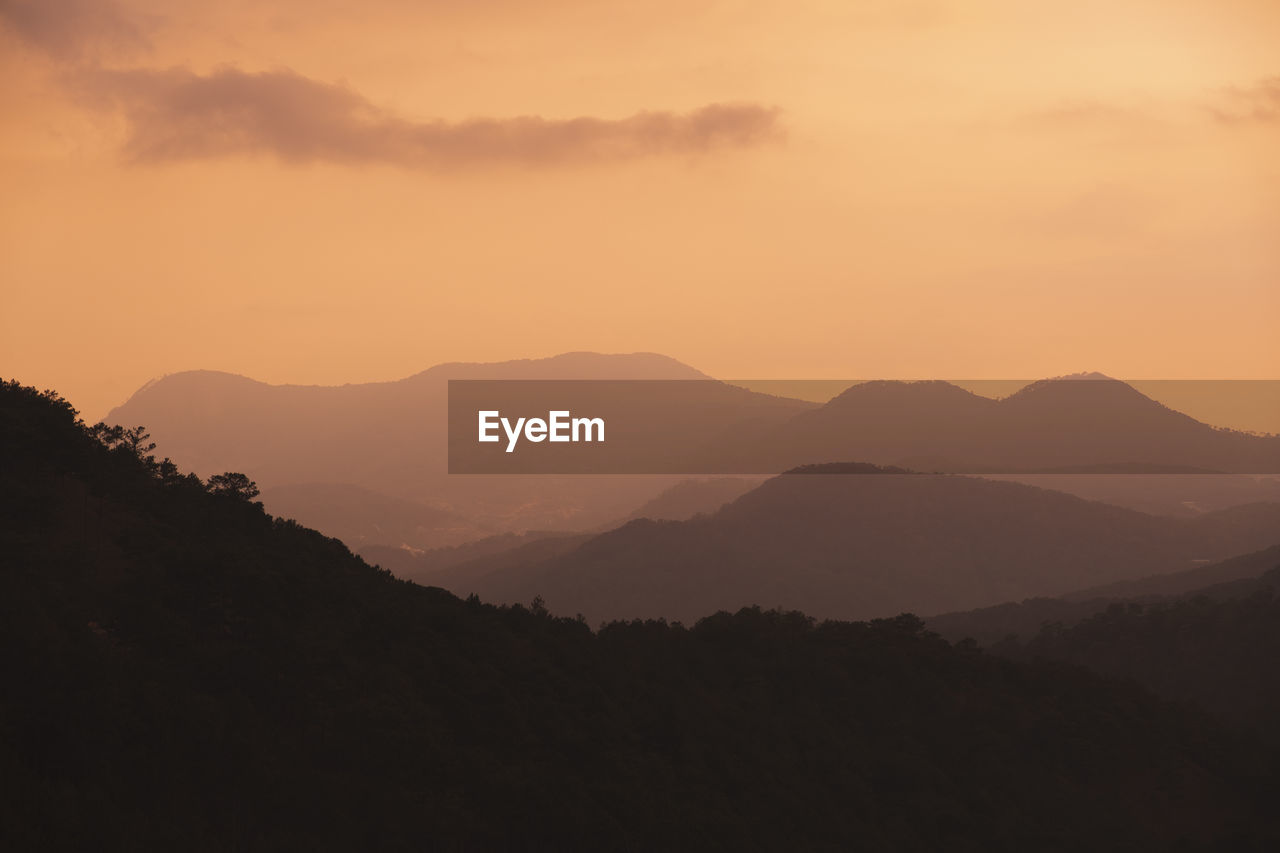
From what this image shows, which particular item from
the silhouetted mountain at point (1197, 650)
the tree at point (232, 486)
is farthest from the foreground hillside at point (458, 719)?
the silhouetted mountain at point (1197, 650)

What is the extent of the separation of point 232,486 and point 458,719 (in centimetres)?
2767

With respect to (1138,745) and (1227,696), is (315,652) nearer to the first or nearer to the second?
(1138,745)

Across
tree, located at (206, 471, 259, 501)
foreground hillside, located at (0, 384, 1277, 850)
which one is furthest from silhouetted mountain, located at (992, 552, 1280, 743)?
tree, located at (206, 471, 259, 501)

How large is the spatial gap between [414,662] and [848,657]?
132ft

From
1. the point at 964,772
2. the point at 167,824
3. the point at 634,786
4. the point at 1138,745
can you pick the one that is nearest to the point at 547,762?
the point at 634,786

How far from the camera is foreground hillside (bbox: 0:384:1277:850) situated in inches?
2219

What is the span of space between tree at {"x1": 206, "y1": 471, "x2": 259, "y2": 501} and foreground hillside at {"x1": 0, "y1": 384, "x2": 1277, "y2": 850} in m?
0.25

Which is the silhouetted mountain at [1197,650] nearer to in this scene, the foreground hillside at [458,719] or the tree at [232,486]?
the foreground hillside at [458,719]

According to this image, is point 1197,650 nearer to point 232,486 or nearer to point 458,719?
point 458,719

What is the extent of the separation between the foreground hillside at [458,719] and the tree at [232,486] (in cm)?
25

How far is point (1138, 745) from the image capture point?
99.9 m

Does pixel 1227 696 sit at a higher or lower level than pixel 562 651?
lower

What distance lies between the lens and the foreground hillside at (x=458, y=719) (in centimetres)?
5638

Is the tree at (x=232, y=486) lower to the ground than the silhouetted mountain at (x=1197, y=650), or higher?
higher
